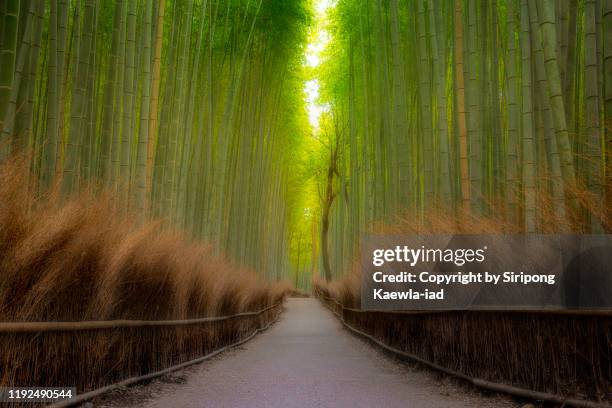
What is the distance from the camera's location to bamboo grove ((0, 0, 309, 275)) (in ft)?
14.1

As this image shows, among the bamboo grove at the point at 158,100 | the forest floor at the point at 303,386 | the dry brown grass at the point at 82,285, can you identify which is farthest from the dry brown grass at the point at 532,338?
the bamboo grove at the point at 158,100

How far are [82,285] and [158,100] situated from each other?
19.1 ft

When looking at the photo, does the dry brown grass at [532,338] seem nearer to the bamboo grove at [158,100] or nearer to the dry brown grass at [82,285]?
the dry brown grass at [82,285]

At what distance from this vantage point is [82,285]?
3.38 metres

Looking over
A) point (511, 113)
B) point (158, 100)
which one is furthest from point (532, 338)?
point (158, 100)

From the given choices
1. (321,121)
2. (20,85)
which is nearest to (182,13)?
(20,85)

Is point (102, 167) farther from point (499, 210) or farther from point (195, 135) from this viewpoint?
point (195, 135)

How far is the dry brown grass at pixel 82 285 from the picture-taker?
2.69 metres

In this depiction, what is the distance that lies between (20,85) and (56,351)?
1.80 metres

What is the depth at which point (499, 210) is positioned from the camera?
496cm

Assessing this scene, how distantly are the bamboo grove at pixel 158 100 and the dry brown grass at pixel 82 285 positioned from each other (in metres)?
0.32

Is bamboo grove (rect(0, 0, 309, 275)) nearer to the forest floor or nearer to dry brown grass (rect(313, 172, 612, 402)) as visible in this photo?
the forest floor

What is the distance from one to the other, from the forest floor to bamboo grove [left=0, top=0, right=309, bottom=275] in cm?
143

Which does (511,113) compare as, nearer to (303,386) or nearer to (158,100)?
(303,386)
